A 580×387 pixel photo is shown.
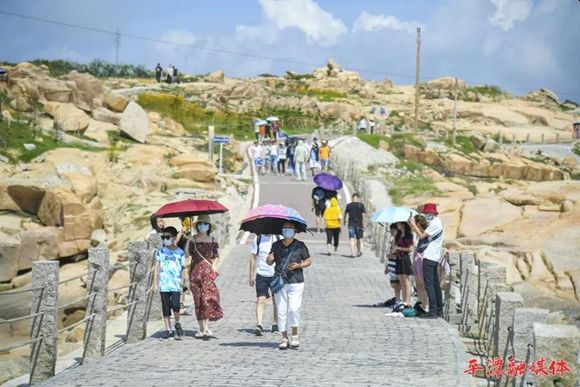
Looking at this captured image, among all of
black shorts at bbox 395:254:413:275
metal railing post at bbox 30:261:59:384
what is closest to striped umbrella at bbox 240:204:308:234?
black shorts at bbox 395:254:413:275

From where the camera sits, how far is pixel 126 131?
4794 centimetres

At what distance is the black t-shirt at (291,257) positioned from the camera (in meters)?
13.1

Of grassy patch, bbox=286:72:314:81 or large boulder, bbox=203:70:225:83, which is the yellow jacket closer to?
large boulder, bbox=203:70:225:83

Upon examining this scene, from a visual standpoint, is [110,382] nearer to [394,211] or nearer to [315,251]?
[394,211]

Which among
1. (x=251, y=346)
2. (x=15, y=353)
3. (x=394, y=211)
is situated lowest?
(x=15, y=353)

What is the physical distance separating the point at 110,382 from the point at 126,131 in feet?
126

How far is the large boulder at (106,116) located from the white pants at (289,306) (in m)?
38.4

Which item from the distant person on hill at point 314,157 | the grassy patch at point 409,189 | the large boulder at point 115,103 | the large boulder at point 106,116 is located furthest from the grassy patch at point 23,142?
the grassy patch at point 409,189

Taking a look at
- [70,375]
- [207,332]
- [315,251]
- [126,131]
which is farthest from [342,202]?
[70,375]

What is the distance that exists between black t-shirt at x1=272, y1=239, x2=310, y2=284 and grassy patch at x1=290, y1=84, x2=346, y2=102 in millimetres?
82808

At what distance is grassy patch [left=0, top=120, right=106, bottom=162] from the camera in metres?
40.2

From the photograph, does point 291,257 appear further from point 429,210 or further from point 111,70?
point 111,70

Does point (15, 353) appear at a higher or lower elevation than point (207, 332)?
lower

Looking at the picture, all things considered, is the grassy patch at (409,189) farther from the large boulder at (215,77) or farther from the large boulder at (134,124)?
the large boulder at (215,77)
